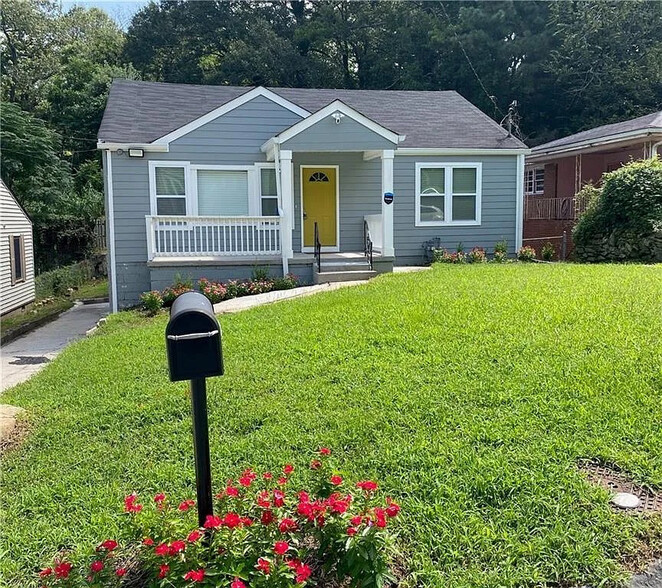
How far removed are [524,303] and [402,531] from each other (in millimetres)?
4315

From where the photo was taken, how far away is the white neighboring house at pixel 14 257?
48.5 ft

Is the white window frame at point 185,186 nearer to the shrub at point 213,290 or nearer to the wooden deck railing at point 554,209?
the shrub at point 213,290

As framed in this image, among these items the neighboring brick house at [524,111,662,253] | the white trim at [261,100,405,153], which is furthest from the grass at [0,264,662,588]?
the neighboring brick house at [524,111,662,253]

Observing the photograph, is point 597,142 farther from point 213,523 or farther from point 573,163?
point 213,523

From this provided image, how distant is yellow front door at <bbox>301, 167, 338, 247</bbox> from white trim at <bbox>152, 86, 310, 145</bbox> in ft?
4.60

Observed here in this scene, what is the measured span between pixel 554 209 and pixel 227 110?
11164 mm

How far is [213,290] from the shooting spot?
10.9 metres

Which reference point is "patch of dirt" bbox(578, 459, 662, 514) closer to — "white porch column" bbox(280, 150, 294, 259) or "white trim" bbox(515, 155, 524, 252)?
"white porch column" bbox(280, 150, 294, 259)

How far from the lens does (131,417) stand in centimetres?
460

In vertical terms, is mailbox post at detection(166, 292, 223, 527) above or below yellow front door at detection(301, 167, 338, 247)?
below

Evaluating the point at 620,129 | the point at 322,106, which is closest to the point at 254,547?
the point at 322,106

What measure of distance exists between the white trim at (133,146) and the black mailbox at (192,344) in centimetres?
1069

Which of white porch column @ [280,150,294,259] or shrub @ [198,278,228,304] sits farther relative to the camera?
white porch column @ [280,150,294,259]

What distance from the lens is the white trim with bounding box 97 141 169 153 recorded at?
1197 cm
